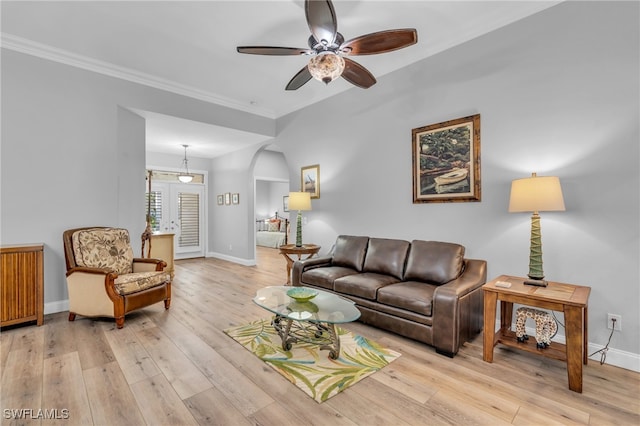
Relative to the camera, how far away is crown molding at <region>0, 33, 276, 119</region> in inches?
126

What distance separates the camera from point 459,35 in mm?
3086

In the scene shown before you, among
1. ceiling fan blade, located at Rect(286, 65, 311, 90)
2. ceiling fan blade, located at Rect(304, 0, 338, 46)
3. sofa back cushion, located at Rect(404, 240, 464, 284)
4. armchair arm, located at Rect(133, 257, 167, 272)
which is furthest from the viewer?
armchair arm, located at Rect(133, 257, 167, 272)

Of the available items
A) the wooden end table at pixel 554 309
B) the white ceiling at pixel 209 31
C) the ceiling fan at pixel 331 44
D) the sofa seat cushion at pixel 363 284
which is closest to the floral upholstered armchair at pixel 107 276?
the white ceiling at pixel 209 31

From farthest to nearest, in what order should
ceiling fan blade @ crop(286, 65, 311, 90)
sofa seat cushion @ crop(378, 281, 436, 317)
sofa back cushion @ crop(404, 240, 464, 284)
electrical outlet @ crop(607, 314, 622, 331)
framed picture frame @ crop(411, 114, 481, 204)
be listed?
framed picture frame @ crop(411, 114, 481, 204) < sofa back cushion @ crop(404, 240, 464, 284) < ceiling fan blade @ crop(286, 65, 311, 90) < sofa seat cushion @ crop(378, 281, 436, 317) < electrical outlet @ crop(607, 314, 622, 331)

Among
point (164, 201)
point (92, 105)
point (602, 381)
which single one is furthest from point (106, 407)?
point (164, 201)

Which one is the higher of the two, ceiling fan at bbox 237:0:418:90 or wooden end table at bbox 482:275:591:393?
ceiling fan at bbox 237:0:418:90

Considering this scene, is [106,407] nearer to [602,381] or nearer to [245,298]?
[245,298]

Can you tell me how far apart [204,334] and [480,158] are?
3.29 metres

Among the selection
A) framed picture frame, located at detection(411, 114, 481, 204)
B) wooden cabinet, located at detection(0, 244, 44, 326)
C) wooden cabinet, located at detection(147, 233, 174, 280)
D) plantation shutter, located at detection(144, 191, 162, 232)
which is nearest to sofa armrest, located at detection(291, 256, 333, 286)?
framed picture frame, located at detection(411, 114, 481, 204)

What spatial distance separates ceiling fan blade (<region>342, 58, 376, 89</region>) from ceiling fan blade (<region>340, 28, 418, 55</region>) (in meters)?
0.16

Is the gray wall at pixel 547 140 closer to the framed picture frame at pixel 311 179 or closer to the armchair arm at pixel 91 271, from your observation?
the framed picture frame at pixel 311 179

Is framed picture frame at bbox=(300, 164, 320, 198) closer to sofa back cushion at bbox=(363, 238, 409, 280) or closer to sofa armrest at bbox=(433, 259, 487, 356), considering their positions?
sofa back cushion at bbox=(363, 238, 409, 280)

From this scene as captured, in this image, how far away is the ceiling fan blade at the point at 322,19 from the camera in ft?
6.24

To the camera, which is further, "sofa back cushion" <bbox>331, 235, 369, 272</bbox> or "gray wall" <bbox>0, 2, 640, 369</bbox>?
"sofa back cushion" <bbox>331, 235, 369, 272</bbox>
